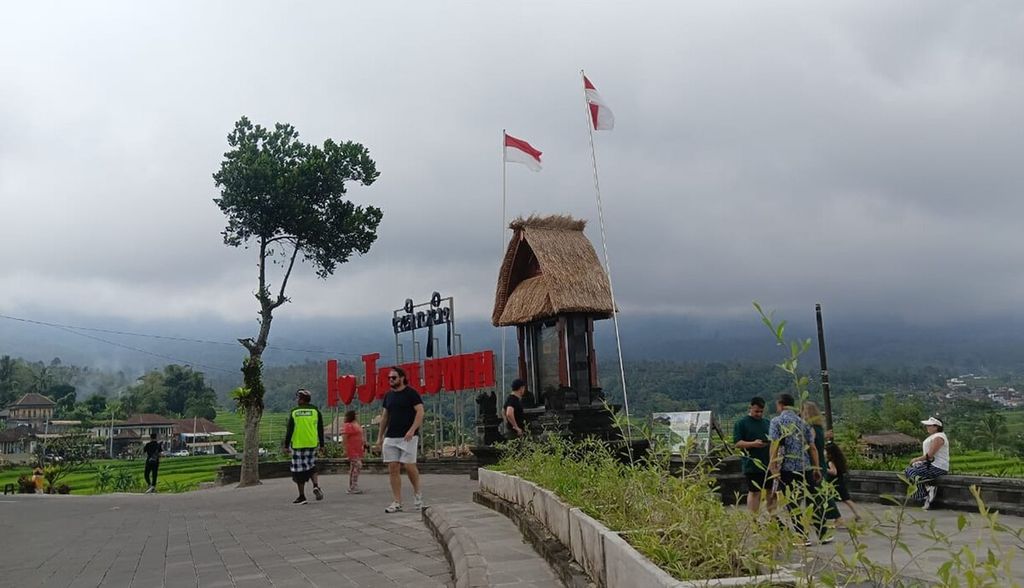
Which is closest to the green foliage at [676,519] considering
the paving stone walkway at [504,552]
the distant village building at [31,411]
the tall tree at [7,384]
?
the paving stone walkway at [504,552]

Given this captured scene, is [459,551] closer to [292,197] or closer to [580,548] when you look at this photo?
[580,548]

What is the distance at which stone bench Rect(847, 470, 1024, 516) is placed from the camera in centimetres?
915

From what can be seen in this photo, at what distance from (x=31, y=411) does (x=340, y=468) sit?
95863 millimetres

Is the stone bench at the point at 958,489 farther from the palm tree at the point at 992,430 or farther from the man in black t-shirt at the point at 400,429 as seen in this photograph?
the palm tree at the point at 992,430

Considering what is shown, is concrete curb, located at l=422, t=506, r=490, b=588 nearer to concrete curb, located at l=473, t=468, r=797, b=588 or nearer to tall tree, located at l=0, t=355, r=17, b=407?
concrete curb, located at l=473, t=468, r=797, b=588

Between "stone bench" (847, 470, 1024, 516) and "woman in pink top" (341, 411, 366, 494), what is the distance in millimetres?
8363

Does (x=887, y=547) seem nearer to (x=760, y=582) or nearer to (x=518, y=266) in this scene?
(x=760, y=582)

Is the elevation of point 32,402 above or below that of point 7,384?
below

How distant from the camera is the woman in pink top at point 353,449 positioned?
13445mm

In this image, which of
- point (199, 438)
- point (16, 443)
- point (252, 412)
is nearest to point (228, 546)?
point (252, 412)

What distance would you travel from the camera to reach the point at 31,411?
9769 cm

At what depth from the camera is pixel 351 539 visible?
7.48m

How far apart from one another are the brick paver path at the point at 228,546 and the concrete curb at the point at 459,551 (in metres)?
0.12

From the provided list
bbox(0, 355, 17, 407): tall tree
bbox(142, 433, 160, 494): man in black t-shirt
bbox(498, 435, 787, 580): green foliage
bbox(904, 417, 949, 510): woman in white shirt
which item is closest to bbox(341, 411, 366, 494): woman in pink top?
bbox(142, 433, 160, 494): man in black t-shirt
